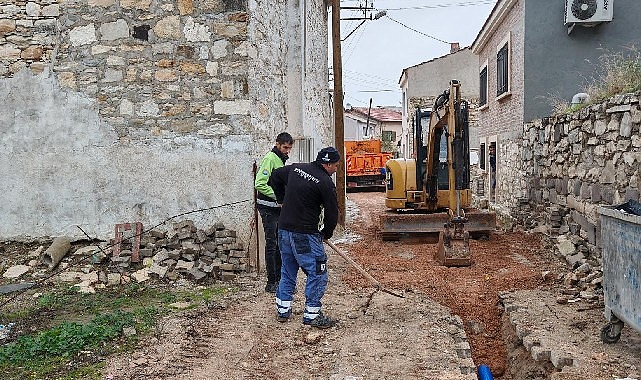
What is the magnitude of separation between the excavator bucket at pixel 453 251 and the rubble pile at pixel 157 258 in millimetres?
2938

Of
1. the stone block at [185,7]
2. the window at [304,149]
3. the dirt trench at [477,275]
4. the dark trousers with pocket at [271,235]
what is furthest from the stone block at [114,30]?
the dirt trench at [477,275]

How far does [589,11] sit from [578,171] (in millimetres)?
4430

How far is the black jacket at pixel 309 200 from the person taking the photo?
5613 mm

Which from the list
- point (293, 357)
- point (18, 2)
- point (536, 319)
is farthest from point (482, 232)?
point (18, 2)

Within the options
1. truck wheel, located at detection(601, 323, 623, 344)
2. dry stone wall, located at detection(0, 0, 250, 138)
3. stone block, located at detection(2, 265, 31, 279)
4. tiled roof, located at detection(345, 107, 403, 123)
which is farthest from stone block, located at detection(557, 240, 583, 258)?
tiled roof, located at detection(345, 107, 403, 123)

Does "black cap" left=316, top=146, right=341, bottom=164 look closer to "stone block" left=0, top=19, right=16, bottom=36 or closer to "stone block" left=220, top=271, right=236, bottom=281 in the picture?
"stone block" left=220, top=271, right=236, bottom=281

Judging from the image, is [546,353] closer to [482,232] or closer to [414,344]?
[414,344]

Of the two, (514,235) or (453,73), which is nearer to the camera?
(514,235)

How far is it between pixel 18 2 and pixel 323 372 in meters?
6.18

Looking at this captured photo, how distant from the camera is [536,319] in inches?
234

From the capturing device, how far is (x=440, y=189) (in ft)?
38.0

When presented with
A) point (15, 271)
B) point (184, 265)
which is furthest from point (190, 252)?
point (15, 271)

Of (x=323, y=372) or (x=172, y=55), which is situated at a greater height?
(x=172, y=55)

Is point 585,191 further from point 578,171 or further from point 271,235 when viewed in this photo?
point 271,235
